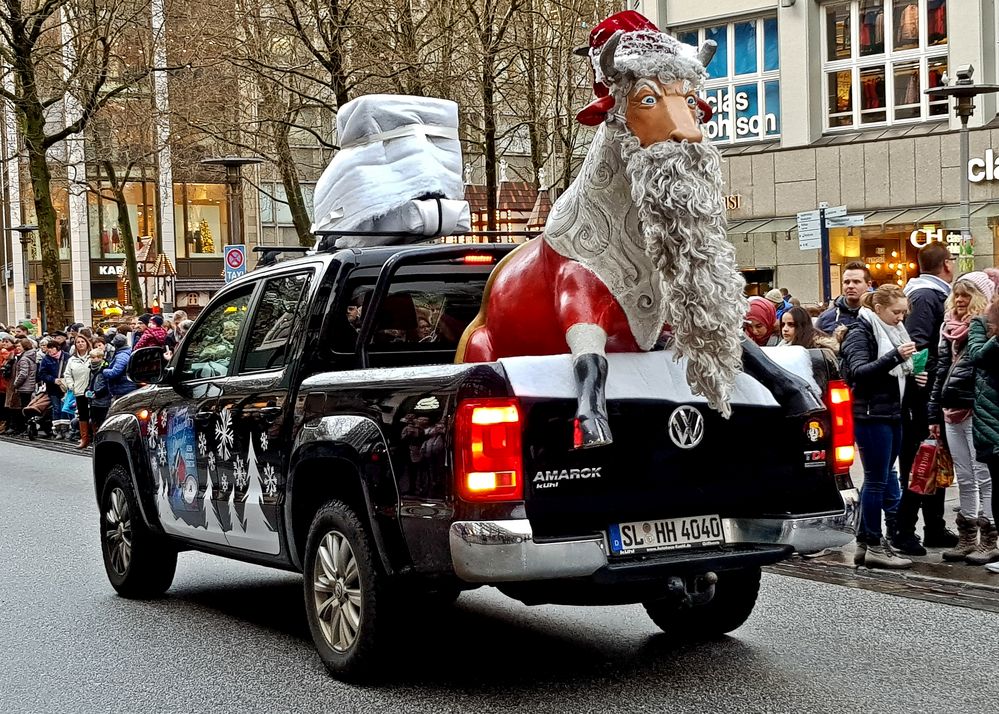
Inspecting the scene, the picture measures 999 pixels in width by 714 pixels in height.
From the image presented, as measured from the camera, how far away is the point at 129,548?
882cm

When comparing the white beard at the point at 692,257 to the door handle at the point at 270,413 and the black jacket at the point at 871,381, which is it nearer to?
the door handle at the point at 270,413

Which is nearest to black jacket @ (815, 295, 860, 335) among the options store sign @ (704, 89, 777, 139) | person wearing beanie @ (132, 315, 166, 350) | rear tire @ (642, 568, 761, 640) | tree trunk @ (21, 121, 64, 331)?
rear tire @ (642, 568, 761, 640)

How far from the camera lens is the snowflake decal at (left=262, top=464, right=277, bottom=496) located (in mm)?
6934

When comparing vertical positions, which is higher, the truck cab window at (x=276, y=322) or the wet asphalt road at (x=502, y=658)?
the truck cab window at (x=276, y=322)

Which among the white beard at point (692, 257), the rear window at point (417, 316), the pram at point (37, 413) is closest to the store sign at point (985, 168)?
the pram at point (37, 413)

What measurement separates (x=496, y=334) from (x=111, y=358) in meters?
16.8

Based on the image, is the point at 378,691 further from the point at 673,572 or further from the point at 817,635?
the point at 817,635

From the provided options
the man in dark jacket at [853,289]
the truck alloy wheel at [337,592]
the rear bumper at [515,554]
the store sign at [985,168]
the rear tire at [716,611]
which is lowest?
the rear tire at [716,611]

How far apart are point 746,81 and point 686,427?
29.3 meters

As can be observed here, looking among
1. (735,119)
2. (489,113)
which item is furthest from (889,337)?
(735,119)

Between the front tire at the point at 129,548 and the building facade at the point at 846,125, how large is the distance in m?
23.0

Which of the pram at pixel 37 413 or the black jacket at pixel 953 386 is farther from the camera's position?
the pram at pixel 37 413

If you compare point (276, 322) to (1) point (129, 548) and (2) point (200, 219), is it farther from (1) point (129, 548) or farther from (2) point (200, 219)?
(2) point (200, 219)

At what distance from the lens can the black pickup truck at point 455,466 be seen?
5.55 m
